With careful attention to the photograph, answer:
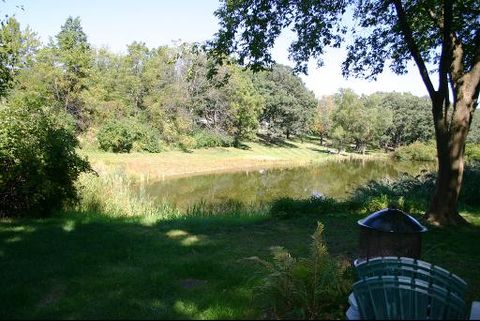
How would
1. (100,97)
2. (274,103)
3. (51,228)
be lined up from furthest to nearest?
1. (274,103)
2. (100,97)
3. (51,228)

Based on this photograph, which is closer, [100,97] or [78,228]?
[78,228]

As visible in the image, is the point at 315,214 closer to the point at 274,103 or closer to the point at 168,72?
the point at 168,72

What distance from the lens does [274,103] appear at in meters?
53.1

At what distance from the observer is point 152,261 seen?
18.6ft

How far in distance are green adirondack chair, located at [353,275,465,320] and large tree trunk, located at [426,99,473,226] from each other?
590 cm

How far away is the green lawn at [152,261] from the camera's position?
4070mm

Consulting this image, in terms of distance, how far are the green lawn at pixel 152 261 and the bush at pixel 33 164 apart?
68 cm

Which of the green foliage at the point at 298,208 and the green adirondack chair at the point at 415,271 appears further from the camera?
the green foliage at the point at 298,208

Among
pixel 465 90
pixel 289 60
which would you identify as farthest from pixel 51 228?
pixel 465 90

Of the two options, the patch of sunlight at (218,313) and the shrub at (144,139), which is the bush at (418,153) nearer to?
the shrub at (144,139)

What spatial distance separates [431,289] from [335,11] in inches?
314

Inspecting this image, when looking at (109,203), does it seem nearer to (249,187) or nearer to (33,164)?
(33,164)

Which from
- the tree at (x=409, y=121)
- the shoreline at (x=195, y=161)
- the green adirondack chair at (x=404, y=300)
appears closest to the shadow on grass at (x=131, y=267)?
the green adirondack chair at (x=404, y=300)

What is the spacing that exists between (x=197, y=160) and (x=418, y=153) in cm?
3047
